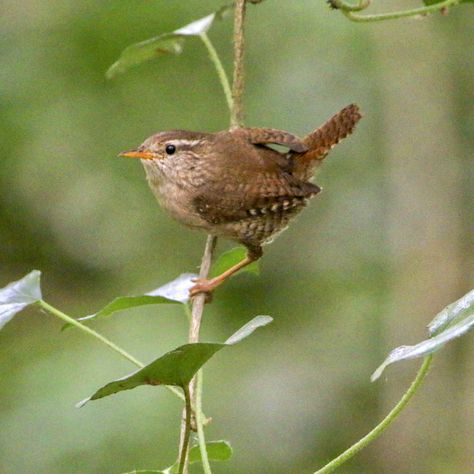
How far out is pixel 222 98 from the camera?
20.7 ft

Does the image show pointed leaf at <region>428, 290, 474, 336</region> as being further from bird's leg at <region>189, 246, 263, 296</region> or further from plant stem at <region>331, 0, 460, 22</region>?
plant stem at <region>331, 0, 460, 22</region>

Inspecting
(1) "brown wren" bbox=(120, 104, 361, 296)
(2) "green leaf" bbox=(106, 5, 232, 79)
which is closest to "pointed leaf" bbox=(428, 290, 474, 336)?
(1) "brown wren" bbox=(120, 104, 361, 296)

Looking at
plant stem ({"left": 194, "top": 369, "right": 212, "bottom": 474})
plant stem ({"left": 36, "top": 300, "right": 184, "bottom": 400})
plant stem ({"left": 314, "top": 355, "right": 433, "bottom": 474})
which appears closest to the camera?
plant stem ({"left": 314, "top": 355, "right": 433, "bottom": 474})

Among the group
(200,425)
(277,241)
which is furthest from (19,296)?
(277,241)

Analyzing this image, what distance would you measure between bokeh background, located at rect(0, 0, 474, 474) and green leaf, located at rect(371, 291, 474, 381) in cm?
338

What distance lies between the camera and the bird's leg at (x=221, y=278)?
2.46m

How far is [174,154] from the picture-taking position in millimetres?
3068

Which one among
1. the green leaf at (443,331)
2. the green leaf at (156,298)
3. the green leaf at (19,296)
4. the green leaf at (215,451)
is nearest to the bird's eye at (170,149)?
the green leaf at (156,298)

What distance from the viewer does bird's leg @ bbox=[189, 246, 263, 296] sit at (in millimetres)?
2461

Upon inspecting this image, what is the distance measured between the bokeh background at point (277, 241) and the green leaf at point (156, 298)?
2.67m

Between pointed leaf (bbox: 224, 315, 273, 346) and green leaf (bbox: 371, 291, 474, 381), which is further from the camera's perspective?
pointed leaf (bbox: 224, 315, 273, 346)

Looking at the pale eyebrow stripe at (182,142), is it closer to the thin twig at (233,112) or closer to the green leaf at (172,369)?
the thin twig at (233,112)

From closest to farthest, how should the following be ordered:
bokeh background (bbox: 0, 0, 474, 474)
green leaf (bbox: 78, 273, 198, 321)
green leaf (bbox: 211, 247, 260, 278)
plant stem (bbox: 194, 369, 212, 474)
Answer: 1. plant stem (bbox: 194, 369, 212, 474)
2. green leaf (bbox: 78, 273, 198, 321)
3. green leaf (bbox: 211, 247, 260, 278)
4. bokeh background (bbox: 0, 0, 474, 474)

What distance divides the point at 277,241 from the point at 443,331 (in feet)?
14.9
